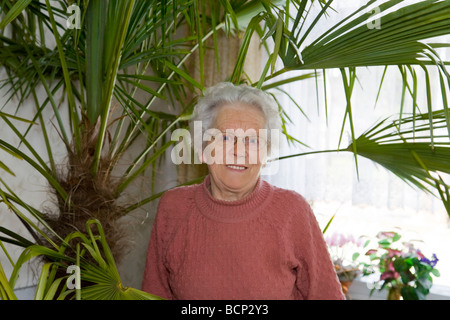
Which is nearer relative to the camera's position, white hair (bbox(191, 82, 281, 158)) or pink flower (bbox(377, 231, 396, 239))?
white hair (bbox(191, 82, 281, 158))

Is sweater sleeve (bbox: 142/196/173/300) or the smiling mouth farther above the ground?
the smiling mouth

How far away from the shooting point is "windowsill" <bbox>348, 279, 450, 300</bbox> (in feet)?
9.11

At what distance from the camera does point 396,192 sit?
9.17ft

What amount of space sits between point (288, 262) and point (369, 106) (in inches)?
60.1

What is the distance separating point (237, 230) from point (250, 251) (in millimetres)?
68

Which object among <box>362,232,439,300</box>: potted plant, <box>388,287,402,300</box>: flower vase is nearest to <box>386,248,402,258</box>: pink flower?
<box>362,232,439,300</box>: potted plant

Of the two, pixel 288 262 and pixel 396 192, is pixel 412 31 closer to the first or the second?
pixel 288 262

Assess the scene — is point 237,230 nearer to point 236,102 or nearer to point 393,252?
point 236,102

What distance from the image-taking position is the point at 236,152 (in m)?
1.54

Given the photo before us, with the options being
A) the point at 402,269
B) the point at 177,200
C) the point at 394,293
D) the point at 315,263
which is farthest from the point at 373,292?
A: the point at 177,200

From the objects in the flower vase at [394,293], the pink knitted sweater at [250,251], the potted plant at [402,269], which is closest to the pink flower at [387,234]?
the potted plant at [402,269]

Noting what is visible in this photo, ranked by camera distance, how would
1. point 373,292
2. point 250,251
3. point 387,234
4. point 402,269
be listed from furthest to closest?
1. point 373,292
2. point 387,234
3. point 402,269
4. point 250,251

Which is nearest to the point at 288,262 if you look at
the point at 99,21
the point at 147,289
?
the point at 147,289

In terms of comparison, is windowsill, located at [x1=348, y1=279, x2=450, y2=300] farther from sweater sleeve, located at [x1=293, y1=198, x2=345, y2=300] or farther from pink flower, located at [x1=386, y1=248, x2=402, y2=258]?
sweater sleeve, located at [x1=293, y1=198, x2=345, y2=300]
